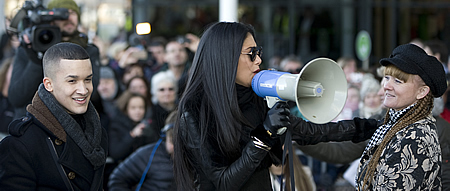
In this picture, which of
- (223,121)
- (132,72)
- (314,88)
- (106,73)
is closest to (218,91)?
(223,121)

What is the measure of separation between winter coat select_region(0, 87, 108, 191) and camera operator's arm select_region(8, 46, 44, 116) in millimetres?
1368

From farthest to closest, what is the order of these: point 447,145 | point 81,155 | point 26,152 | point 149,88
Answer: point 149,88
point 447,145
point 81,155
point 26,152

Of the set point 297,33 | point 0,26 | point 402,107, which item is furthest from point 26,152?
point 297,33

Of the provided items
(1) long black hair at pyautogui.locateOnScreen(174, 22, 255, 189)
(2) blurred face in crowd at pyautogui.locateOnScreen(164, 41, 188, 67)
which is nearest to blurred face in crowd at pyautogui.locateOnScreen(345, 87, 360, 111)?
(2) blurred face in crowd at pyautogui.locateOnScreen(164, 41, 188, 67)

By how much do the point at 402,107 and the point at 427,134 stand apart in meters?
0.22

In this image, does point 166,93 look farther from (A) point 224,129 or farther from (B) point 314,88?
(B) point 314,88

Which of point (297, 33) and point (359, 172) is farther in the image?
point (297, 33)

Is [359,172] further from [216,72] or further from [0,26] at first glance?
[0,26]

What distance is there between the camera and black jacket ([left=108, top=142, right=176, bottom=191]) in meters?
4.67

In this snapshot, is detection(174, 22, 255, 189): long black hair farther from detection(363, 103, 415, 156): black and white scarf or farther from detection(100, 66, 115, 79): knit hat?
detection(100, 66, 115, 79): knit hat

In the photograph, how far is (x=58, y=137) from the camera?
8.79 ft

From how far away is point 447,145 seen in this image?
12.4 ft

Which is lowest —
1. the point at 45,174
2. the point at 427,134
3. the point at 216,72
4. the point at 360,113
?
the point at 360,113

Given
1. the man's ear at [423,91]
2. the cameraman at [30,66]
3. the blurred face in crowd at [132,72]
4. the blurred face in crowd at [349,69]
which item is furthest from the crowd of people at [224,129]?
the blurred face in crowd at [349,69]
